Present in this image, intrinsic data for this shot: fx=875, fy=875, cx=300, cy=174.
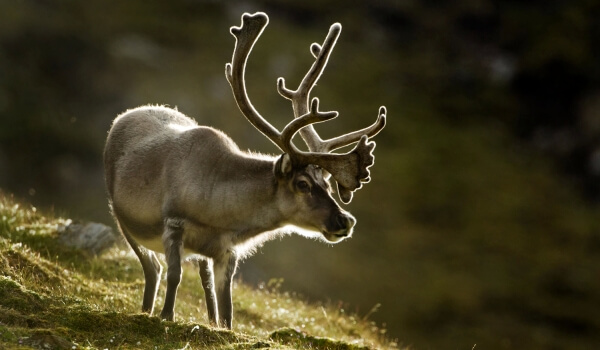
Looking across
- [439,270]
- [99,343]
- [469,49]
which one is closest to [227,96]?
[439,270]

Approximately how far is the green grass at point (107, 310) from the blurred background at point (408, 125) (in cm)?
1268

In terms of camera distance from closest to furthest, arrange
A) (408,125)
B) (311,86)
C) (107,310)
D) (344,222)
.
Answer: (107,310) < (344,222) < (311,86) < (408,125)

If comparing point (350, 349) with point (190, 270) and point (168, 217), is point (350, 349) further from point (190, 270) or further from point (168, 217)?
point (190, 270)

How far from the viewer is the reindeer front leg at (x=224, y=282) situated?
37.2ft

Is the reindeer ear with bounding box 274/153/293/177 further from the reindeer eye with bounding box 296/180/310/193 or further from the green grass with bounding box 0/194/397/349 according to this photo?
the green grass with bounding box 0/194/397/349

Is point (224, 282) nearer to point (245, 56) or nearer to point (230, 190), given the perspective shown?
point (230, 190)

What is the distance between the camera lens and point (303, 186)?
1109cm

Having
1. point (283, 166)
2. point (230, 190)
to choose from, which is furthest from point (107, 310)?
point (283, 166)

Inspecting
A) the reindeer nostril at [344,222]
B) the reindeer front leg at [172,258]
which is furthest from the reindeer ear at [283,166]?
the reindeer front leg at [172,258]

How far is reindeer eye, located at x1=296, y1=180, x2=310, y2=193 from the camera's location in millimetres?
11070

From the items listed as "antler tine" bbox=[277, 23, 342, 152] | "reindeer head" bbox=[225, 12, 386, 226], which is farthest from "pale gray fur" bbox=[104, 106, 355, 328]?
"antler tine" bbox=[277, 23, 342, 152]

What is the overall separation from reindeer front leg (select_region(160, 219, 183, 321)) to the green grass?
0.94 ft

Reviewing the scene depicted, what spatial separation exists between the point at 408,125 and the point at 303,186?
4522 cm

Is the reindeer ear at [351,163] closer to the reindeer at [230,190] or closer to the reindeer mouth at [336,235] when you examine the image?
the reindeer at [230,190]
